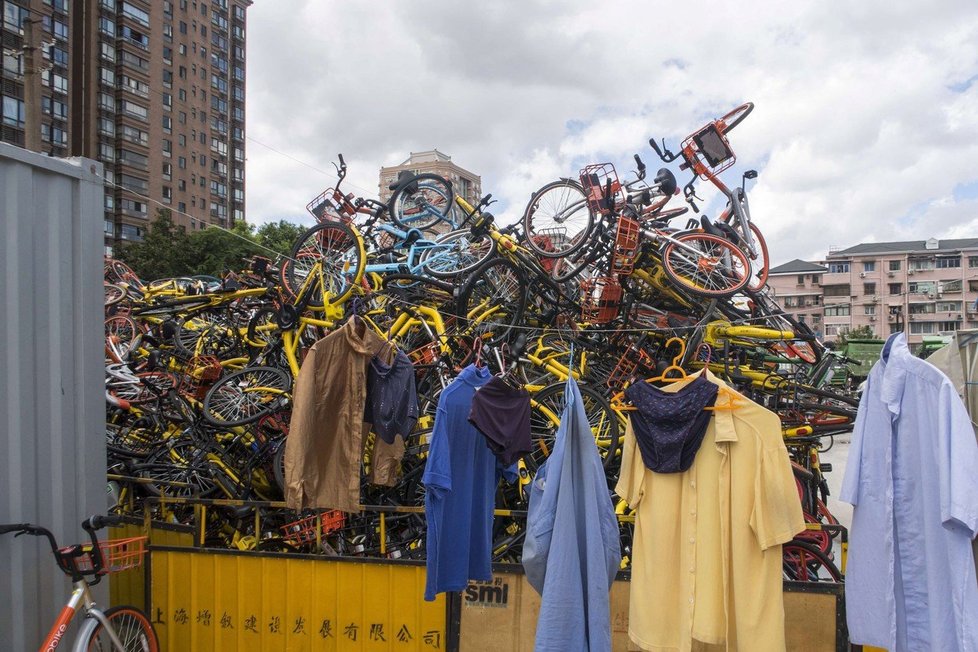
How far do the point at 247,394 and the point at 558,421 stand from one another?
3.30m

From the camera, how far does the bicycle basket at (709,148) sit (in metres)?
7.28

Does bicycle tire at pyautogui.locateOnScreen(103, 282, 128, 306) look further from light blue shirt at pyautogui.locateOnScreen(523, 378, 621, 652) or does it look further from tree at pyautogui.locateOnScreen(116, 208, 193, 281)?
tree at pyautogui.locateOnScreen(116, 208, 193, 281)

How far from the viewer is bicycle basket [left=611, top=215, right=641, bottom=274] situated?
6.63 metres

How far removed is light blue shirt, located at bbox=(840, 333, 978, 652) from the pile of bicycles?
7.63 ft

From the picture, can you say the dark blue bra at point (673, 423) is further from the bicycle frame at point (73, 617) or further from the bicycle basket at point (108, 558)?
the bicycle frame at point (73, 617)

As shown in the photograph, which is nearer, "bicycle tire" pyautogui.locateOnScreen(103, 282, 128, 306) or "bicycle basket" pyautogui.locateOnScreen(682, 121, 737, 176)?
"bicycle basket" pyautogui.locateOnScreen(682, 121, 737, 176)

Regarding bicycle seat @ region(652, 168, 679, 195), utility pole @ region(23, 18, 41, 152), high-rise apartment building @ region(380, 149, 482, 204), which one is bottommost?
bicycle seat @ region(652, 168, 679, 195)

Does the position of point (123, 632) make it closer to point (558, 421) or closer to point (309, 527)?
point (309, 527)

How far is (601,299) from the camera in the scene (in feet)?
23.5

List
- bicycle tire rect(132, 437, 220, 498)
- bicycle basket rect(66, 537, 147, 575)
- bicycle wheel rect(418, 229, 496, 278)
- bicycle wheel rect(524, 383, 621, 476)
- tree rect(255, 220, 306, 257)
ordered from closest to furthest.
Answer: bicycle basket rect(66, 537, 147, 575)
bicycle wheel rect(524, 383, 621, 476)
bicycle tire rect(132, 437, 220, 498)
bicycle wheel rect(418, 229, 496, 278)
tree rect(255, 220, 306, 257)

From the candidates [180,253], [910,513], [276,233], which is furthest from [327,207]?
[276,233]

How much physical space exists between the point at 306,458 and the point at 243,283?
5127 millimetres

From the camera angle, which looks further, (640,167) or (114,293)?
(114,293)

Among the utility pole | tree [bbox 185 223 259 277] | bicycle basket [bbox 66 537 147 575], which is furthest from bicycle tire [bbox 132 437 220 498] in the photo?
tree [bbox 185 223 259 277]
